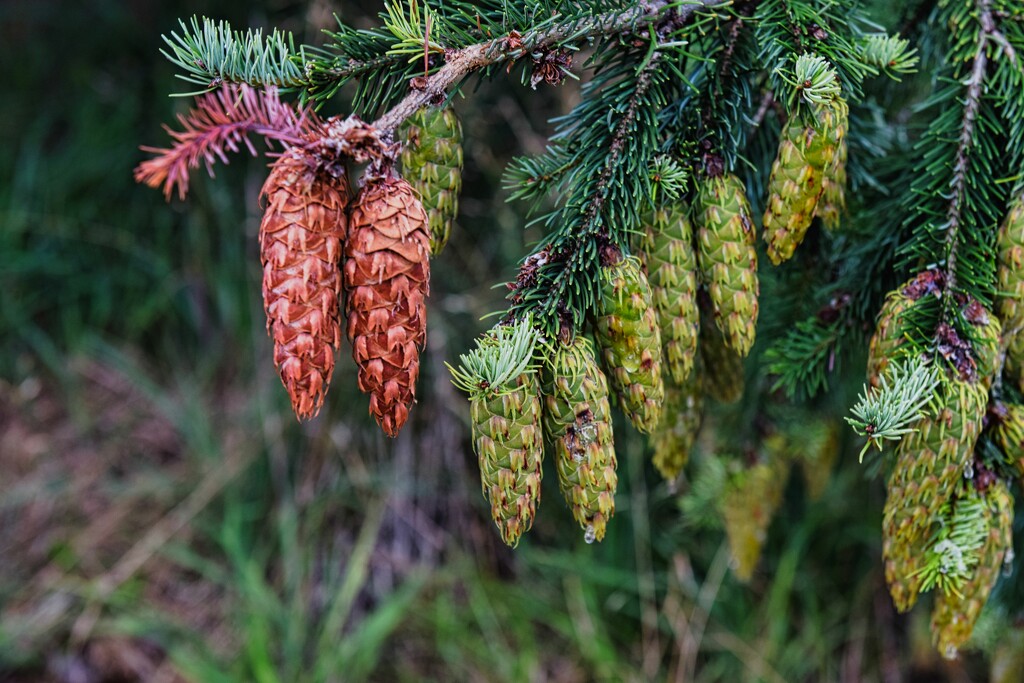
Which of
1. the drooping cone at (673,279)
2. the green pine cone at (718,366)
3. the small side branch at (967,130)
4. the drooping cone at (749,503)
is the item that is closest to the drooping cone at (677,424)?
the green pine cone at (718,366)

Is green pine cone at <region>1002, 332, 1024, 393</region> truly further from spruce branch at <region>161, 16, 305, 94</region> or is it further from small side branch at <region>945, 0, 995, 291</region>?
A: spruce branch at <region>161, 16, 305, 94</region>

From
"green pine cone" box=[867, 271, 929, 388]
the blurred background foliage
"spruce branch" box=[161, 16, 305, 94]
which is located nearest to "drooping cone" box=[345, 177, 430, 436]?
"spruce branch" box=[161, 16, 305, 94]

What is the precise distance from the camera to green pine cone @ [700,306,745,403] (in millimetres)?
825

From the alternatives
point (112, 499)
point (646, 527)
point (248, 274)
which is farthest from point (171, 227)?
point (646, 527)

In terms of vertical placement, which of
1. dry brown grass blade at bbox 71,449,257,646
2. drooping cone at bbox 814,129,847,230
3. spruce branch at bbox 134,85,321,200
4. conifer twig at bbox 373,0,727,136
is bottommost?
dry brown grass blade at bbox 71,449,257,646

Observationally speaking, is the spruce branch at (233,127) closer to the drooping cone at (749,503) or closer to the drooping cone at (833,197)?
the drooping cone at (833,197)

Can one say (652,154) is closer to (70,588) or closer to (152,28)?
(70,588)

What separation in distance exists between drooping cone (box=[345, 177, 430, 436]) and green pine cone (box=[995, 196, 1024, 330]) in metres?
0.47

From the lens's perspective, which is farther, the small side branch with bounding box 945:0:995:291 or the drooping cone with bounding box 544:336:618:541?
the small side branch with bounding box 945:0:995:291

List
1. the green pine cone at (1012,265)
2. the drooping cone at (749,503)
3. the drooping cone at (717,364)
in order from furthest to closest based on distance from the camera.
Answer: the drooping cone at (749,503), the drooping cone at (717,364), the green pine cone at (1012,265)

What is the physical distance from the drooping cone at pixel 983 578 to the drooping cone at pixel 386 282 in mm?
505

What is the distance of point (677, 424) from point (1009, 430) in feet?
0.95

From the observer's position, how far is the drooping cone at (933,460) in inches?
25.6

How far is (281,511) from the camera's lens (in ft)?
6.82
